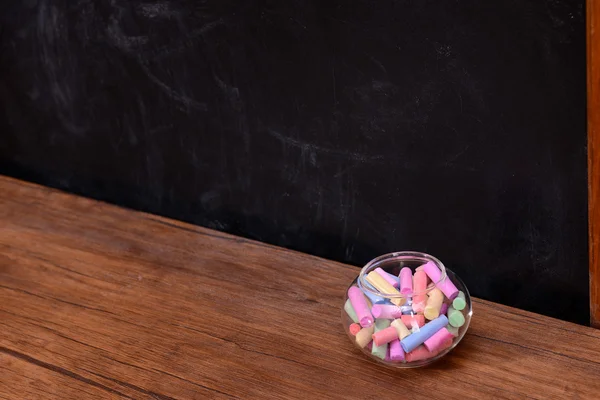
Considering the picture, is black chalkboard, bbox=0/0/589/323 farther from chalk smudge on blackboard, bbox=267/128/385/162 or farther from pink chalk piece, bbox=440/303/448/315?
pink chalk piece, bbox=440/303/448/315

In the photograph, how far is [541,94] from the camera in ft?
4.28

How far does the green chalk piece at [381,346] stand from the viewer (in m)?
1.33

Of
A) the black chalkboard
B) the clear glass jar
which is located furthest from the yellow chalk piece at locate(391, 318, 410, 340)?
the black chalkboard

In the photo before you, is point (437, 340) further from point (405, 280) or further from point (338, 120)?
point (338, 120)

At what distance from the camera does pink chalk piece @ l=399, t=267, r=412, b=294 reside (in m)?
1.37

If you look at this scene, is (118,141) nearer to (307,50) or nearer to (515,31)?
(307,50)

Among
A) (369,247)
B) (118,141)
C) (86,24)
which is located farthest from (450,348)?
(86,24)

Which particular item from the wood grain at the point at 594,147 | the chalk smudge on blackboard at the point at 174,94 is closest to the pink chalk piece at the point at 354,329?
the wood grain at the point at 594,147

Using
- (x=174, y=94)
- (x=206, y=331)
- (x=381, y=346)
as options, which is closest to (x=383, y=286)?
(x=381, y=346)

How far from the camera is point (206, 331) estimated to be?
58.4 inches

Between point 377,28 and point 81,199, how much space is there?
36.7 inches

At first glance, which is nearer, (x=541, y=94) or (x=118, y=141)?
(x=541, y=94)

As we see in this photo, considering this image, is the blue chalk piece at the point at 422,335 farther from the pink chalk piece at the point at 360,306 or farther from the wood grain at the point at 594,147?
the wood grain at the point at 594,147

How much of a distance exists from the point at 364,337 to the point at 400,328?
0.06 metres
